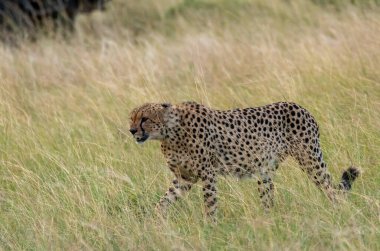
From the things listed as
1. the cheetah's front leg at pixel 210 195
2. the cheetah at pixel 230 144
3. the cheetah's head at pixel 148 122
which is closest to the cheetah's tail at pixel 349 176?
the cheetah at pixel 230 144

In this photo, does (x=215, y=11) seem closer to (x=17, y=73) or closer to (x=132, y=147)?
(x=17, y=73)

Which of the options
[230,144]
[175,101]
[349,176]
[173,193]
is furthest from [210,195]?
[175,101]

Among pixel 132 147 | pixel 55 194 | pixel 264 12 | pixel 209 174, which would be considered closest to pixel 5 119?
pixel 132 147

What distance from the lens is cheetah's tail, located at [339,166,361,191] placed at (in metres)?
4.93

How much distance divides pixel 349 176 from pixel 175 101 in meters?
2.14

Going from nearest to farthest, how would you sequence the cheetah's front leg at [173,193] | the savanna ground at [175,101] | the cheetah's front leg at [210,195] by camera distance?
the savanna ground at [175,101], the cheetah's front leg at [210,195], the cheetah's front leg at [173,193]

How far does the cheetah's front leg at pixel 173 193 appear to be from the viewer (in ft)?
16.1

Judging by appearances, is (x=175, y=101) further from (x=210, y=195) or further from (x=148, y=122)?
(x=210, y=195)

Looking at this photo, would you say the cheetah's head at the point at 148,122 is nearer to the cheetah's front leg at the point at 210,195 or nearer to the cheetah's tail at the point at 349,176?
the cheetah's front leg at the point at 210,195

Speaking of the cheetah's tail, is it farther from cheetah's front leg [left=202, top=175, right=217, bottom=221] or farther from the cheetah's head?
the cheetah's head

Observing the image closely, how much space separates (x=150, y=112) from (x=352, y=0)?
6202 mm

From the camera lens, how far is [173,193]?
4.98 meters

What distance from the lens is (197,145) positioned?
501cm

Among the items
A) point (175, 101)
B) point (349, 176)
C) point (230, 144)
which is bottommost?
point (175, 101)
